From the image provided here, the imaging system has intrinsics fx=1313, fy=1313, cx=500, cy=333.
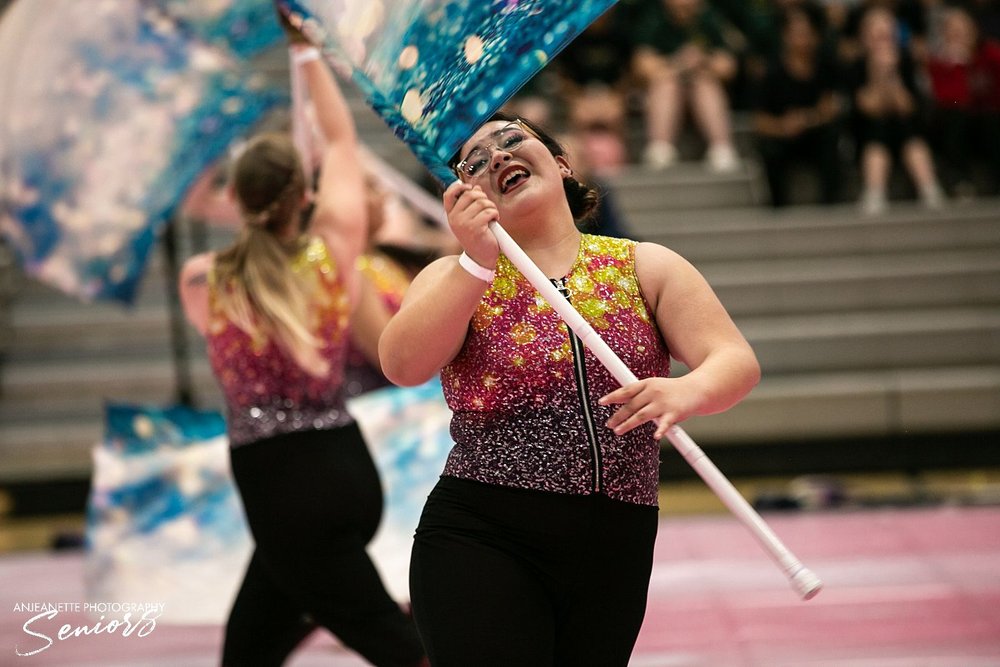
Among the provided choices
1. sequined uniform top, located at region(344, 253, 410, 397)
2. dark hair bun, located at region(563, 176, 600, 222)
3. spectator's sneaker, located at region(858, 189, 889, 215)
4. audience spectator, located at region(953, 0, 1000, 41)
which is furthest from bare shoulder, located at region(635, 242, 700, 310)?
audience spectator, located at region(953, 0, 1000, 41)

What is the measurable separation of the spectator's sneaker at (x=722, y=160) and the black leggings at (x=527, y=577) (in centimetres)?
817

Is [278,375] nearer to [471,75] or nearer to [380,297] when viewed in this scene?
[380,297]

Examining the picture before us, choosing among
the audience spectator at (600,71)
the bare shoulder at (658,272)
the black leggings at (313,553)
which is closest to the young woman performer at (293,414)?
the black leggings at (313,553)

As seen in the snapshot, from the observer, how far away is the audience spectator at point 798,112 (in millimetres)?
10219

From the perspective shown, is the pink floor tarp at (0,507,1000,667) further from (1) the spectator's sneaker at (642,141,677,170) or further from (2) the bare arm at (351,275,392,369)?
(1) the spectator's sneaker at (642,141,677,170)

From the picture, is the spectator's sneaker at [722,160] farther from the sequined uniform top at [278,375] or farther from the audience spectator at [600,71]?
the sequined uniform top at [278,375]

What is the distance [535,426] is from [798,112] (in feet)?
27.1

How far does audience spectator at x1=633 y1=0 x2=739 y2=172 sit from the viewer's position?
1044 centimetres

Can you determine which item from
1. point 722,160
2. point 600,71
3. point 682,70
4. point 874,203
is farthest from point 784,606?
point 600,71

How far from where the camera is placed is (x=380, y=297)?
15.3 ft

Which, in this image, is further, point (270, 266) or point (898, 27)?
point (898, 27)

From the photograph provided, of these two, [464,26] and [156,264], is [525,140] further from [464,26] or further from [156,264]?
[156,264]

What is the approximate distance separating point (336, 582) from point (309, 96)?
1462mm

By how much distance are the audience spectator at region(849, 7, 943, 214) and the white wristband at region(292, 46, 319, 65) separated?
702 cm
